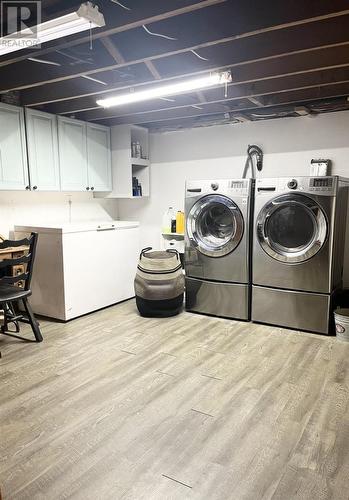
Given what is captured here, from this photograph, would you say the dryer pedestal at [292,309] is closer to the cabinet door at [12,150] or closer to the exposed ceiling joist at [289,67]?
the exposed ceiling joist at [289,67]

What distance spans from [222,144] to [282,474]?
3.82 metres

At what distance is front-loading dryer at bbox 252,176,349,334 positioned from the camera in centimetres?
356

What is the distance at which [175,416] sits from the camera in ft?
7.70

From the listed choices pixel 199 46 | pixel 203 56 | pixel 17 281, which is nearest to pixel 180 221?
pixel 17 281

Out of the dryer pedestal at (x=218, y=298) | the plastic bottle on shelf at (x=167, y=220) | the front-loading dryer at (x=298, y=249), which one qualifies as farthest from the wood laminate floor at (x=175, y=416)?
the plastic bottle on shelf at (x=167, y=220)

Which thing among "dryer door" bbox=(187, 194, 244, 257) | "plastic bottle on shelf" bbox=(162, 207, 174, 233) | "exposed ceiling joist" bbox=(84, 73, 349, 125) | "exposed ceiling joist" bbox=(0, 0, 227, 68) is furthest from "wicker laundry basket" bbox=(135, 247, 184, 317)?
"exposed ceiling joist" bbox=(0, 0, 227, 68)

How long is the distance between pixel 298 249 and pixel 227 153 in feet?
5.44

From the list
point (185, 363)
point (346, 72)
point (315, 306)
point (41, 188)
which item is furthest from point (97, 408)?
point (346, 72)

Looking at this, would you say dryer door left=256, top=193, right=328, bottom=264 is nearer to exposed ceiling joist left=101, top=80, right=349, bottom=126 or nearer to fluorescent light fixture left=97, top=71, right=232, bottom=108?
exposed ceiling joist left=101, top=80, right=349, bottom=126

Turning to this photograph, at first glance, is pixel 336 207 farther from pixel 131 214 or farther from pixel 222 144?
pixel 131 214

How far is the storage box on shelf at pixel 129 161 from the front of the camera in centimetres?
494

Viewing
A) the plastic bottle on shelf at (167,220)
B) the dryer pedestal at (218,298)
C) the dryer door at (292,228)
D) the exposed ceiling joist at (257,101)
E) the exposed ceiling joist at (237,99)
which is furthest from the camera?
the plastic bottle on shelf at (167,220)

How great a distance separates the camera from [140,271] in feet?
14.2

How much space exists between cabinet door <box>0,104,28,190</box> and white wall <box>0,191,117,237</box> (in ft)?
1.27
